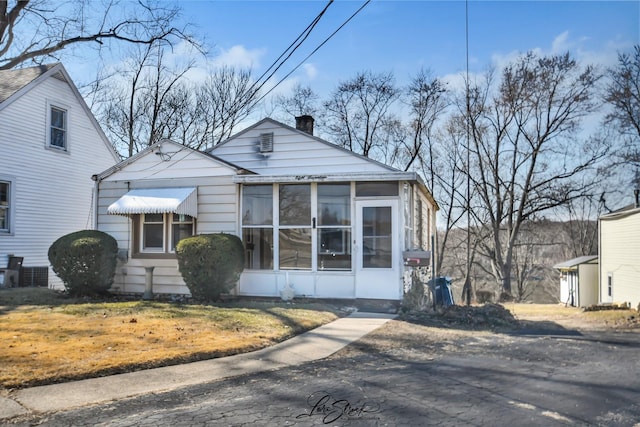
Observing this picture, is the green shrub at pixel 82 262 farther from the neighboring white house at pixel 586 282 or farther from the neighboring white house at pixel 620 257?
the neighboring white house at pixel 586 282

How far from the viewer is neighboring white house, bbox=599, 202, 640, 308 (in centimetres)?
1750

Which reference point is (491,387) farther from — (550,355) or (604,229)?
(604,229)

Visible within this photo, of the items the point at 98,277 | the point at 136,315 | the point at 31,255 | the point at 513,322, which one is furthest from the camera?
the point at 31,255

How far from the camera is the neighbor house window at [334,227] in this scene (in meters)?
11.5

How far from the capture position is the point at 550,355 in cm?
700

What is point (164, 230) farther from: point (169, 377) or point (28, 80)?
point (28, 80)

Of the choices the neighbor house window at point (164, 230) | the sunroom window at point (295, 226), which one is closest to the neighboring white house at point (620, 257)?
the sunroom window at point (295, 226)

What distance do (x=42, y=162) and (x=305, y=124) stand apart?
966cm

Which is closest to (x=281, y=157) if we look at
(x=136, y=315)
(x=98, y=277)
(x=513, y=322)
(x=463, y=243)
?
(x=98, y=277)

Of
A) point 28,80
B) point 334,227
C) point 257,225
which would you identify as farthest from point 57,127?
point 334,227

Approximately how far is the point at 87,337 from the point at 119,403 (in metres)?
2.91

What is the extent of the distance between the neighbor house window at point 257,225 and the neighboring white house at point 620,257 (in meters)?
13.1

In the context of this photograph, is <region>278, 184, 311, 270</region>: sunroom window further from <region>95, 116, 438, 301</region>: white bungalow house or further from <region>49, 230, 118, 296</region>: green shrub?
<region>49, 230, 118, 296</region>: green shrub

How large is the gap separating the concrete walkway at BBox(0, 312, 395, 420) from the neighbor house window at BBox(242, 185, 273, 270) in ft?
13.6
